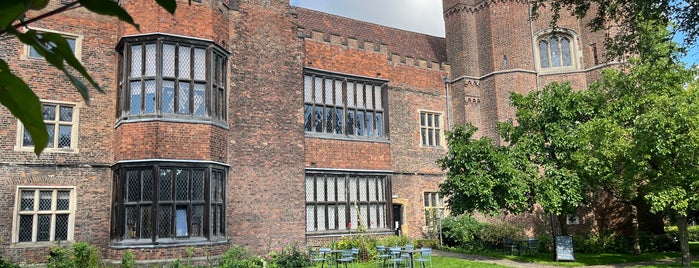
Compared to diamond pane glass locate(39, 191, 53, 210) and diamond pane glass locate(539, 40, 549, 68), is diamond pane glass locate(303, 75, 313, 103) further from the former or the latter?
diamond pane glass locate(539, 40, 549, 68)

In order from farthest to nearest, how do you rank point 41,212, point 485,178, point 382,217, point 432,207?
1. point 432,207
2. point 382,217
3. point 485,178
4. point 41,212

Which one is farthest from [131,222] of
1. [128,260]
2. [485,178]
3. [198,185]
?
[485,178]

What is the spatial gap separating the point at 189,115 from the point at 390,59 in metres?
9.36

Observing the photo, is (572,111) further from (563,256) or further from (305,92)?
(305,92)

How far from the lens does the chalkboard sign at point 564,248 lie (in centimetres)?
1577

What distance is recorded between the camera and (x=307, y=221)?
A: 56.0 ft

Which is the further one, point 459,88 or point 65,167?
point 459,88

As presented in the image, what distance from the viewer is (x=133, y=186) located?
45.3 feet

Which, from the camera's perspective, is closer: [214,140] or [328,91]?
[214,140]

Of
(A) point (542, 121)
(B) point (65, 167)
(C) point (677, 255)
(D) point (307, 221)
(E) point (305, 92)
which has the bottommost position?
(C) point (677, 255)

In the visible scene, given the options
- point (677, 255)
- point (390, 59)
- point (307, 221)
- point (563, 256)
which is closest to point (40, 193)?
point (307, 221)

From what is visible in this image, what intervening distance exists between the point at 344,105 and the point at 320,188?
2.88 metres

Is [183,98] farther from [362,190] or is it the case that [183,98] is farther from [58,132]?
[362,190]

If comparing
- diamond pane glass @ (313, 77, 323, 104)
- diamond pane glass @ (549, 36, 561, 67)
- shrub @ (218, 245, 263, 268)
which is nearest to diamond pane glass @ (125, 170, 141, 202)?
shrub @ (218, 245, 263, 268)
